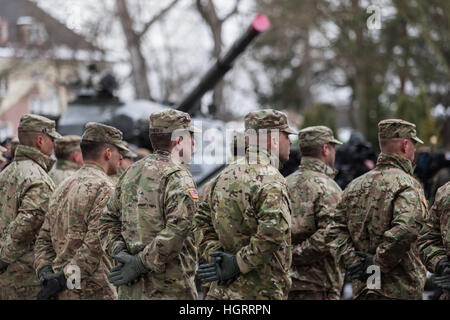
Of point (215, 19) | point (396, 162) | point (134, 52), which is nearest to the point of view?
point (396, 162)

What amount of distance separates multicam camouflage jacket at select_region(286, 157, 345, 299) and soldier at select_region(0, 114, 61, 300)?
2069 mm

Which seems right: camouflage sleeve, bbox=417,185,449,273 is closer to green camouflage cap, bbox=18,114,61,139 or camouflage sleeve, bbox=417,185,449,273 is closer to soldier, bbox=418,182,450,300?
soldier, bbox=418,182,450,300

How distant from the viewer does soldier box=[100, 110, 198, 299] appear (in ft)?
15.8

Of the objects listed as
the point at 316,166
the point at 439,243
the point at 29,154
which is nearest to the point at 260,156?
the point at 439,243

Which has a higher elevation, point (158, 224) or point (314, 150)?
point (314, 150)

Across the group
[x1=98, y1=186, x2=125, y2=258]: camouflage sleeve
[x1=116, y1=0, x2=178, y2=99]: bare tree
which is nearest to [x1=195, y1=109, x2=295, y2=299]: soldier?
[x1=98, y1=186, x2=125, y2=258]: camouflage sleeve

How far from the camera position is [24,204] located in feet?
20.7

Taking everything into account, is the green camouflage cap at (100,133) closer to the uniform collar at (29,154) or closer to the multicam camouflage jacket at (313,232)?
the uniform collar at (29,154)

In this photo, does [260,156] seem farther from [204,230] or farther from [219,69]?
[219,69]

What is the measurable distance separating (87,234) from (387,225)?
84.3 inches

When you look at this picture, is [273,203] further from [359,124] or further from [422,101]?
[359,124]

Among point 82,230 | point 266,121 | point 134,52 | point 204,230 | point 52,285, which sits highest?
point 134,52
